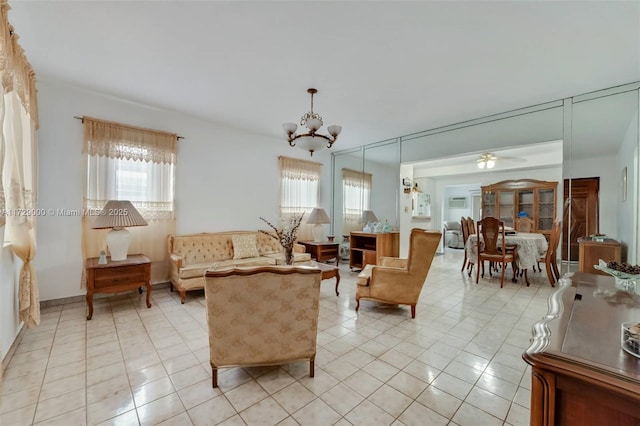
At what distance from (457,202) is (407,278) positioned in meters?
7.80

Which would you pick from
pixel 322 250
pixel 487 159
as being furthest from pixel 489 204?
pixel 322 250

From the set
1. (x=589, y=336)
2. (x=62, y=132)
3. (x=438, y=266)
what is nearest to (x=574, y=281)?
(x=589, y=336)

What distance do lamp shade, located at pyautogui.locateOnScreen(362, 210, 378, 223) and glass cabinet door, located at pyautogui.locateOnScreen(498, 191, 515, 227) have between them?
369cm

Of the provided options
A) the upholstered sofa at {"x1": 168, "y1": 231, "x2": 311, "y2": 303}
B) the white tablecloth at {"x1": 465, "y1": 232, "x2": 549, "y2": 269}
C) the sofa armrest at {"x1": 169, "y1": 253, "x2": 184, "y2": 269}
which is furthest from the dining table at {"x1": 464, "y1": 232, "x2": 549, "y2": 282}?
the sofa armrest at {"x1": 169, "y1": 253, "x2": 184, "y2": 269}

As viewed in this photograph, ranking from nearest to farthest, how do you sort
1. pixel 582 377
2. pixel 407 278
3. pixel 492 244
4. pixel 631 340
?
pixel 582 377 < pixel 631 340 < pixel 407 278 < pixel 492 244

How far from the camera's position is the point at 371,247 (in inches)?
207

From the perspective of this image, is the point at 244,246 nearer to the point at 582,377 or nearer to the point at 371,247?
the point at 371,247

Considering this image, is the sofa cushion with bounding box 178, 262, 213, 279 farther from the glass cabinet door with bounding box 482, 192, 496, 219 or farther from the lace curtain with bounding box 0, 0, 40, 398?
the glass cabinet door with bounding box 482, 192, 496, 219

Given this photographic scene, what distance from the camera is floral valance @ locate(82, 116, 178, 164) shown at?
3367mm

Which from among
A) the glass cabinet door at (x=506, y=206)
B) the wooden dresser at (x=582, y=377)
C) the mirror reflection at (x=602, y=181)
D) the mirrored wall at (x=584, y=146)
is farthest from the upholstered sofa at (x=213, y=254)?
the glass cabinet door at (x=506, y=206)

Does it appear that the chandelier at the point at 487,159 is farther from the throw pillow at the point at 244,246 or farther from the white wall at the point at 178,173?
the throw pillow at the point at 244,246

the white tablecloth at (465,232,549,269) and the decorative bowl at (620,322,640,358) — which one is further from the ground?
the decorative bowl at (620,322,640,358)

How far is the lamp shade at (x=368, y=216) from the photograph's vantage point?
220 inches

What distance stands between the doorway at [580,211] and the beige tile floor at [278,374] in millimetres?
1187
